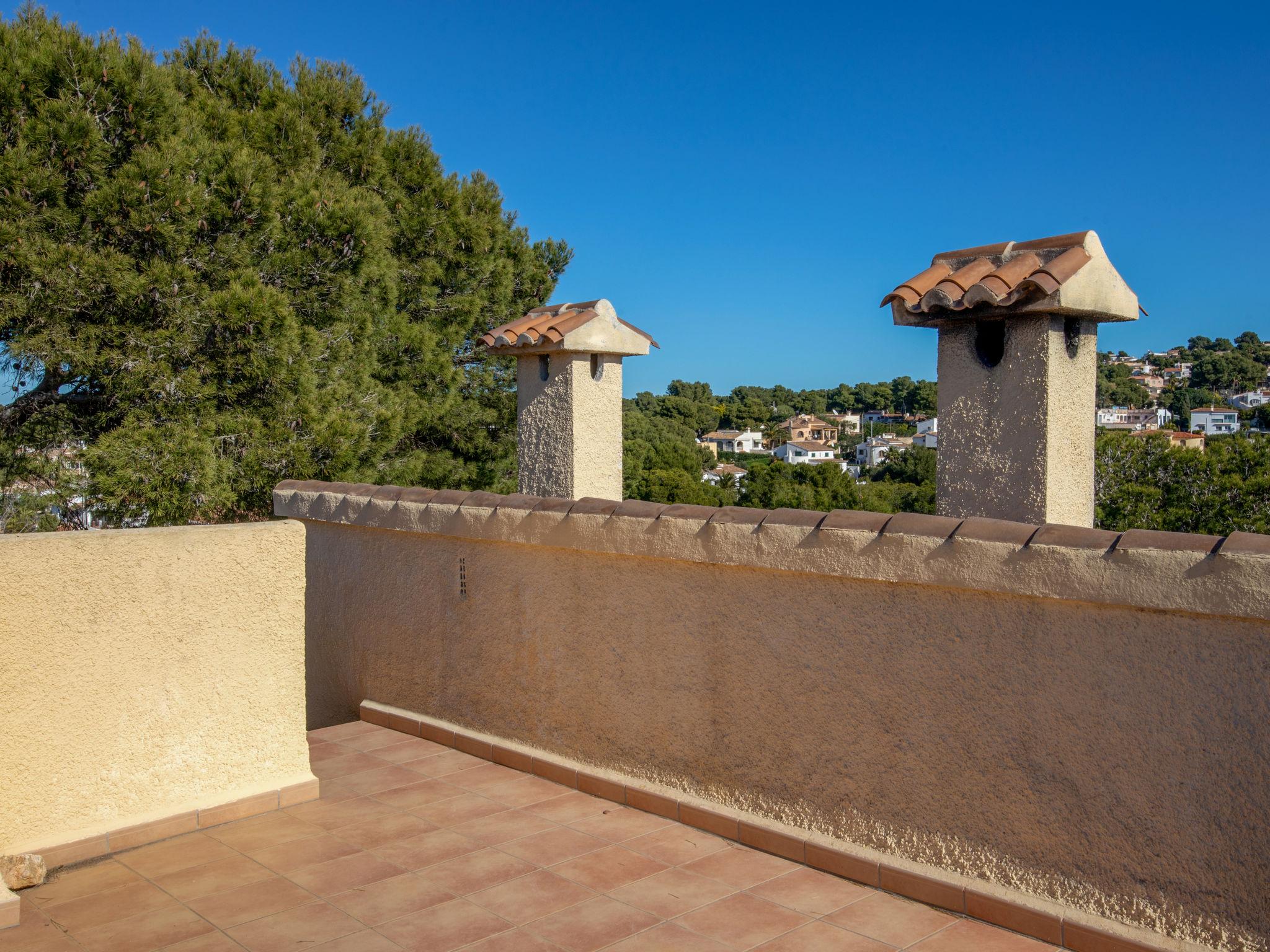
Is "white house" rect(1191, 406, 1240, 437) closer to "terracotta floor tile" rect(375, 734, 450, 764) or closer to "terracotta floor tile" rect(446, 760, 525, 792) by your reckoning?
"terracotta floor tile" rect(375, 734, 450, 764)

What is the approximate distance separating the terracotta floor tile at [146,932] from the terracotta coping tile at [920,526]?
2811 mm

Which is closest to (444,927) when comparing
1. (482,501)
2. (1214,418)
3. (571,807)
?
(571,807)

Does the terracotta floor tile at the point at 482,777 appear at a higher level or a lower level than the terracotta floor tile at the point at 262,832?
higher

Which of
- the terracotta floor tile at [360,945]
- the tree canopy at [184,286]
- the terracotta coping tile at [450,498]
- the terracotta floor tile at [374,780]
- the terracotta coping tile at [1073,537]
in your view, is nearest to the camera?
the terracotta coping tile at [1073,537]

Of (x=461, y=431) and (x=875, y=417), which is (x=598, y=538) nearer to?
(x=461, y=431)

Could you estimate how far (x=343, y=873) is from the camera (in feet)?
13.0

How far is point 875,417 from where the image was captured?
10906cm

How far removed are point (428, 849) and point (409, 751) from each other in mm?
1494

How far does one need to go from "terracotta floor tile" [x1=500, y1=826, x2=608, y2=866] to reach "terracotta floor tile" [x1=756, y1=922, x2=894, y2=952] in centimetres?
106

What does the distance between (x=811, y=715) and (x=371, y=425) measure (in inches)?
315

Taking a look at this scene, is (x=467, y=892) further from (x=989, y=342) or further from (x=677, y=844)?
(x=989, y=342)

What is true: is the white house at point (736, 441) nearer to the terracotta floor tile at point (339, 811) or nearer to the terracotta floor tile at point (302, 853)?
the terracotta floor tile at point (339, 811)

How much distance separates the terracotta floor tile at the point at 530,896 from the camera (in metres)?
3.59

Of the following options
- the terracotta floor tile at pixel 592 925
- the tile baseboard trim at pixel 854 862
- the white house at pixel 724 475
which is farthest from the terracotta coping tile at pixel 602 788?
the white house at pixel 724 475
